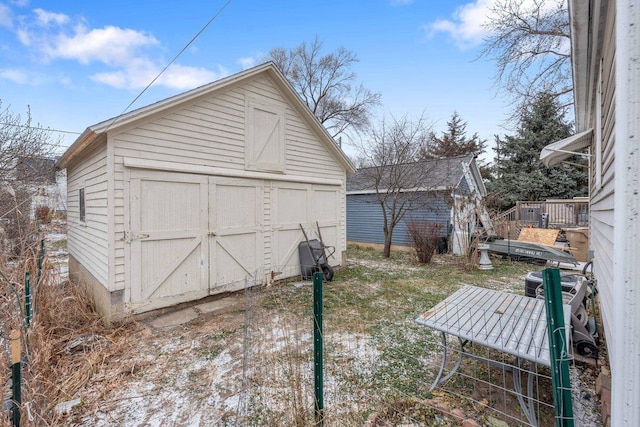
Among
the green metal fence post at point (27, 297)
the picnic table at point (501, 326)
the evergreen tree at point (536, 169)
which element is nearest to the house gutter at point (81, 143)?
the green metal fence post at point (27, 297)

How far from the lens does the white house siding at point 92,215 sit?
15.3 ft

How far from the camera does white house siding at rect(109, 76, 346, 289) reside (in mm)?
4531

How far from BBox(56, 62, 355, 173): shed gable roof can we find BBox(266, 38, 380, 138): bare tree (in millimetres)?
14671

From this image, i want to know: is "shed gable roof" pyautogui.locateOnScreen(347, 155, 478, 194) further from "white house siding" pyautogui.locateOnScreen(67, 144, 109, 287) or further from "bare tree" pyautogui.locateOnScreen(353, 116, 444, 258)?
"white house siding" pyautogui.locateOnScreen(67, 144, 109, 287)

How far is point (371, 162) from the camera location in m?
11.5

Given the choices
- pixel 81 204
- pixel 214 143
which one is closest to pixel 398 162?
pixel 214 143

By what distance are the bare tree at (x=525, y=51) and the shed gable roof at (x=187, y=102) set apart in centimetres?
790

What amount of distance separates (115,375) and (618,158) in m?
4.33

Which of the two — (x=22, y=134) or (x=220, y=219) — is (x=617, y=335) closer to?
(x=220, y=219)

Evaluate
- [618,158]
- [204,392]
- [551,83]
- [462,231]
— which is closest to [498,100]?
[551,83]

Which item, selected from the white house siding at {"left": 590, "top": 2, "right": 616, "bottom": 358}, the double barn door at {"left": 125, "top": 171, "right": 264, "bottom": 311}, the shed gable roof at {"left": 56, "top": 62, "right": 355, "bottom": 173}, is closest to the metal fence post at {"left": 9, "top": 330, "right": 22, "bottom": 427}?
the double barn door at {"left": 125, "top": 171, "right": 264, "bottom": 311}

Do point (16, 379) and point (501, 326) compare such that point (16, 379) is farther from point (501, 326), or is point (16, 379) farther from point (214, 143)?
point (214, 143)

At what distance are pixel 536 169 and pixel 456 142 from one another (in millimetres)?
9470

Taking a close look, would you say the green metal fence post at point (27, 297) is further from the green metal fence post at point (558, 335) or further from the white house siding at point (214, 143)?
the green metal fence post at point (558, 335)
